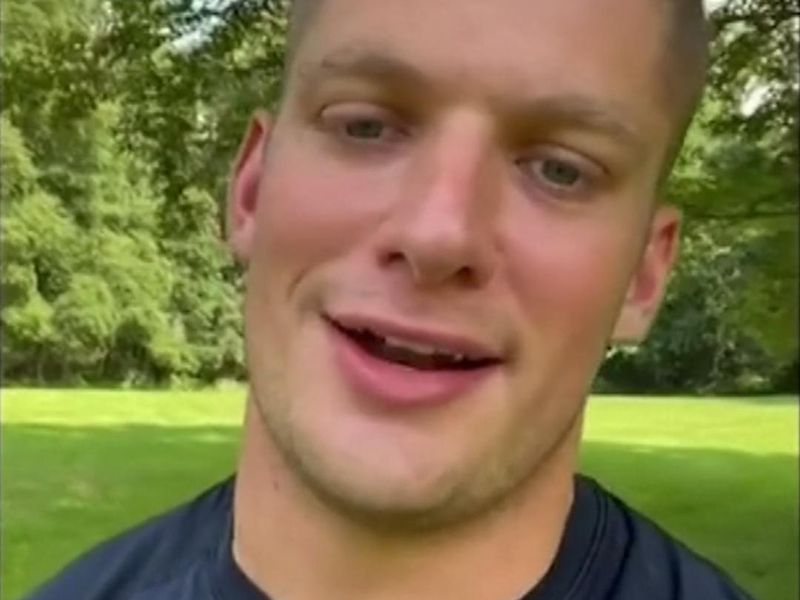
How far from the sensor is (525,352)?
587 mm

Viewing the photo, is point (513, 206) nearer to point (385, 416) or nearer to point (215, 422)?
point (385, 416)

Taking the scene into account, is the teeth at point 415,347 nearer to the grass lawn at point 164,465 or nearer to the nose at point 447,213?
the nose at point 447,213

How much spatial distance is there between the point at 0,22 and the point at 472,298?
110cm

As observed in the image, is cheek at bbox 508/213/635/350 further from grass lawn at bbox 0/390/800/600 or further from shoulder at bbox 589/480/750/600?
grass lawn at bbox 0/390/800/600

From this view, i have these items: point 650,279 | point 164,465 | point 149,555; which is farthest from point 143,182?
point 650,279

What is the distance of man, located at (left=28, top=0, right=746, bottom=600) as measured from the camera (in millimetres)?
576

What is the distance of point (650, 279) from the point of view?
67 centimetres

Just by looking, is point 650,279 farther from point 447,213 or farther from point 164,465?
point 164,465

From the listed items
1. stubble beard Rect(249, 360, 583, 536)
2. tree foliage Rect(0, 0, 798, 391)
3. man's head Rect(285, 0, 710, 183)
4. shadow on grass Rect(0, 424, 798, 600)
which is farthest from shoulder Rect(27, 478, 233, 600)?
shadow on grass Rect(0, 424, 798, 600)

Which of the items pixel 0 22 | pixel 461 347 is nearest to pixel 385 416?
pixel 461 347

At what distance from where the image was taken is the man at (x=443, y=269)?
22.7 inches

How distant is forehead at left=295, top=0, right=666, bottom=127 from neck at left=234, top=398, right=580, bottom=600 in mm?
143

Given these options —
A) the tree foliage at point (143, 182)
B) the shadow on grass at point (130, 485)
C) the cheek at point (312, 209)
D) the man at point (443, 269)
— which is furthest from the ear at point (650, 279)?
the shadow on grass at point (130, 485)

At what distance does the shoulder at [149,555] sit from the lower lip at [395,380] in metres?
0.17
